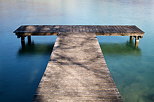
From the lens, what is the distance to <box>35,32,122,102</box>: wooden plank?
5.02m

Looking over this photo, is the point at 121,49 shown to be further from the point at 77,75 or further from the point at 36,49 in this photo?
the point at 77,75

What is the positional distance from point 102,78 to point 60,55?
9.03 feet

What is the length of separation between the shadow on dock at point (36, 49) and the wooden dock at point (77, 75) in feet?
6.41

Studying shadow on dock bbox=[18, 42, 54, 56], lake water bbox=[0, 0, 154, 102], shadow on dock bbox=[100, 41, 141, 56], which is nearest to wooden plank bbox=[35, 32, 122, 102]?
lake water bbox=[0, 0, 154, 102]

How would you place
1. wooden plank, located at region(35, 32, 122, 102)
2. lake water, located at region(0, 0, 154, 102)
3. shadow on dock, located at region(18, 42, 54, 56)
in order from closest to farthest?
wooden plank, located at region(35, 32, 122, 102)
lake water, located at region(0, 0, 154, 102)
shadow on dock, located at region(18, 42, 54, 56)

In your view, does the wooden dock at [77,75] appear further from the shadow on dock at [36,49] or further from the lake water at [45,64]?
the shadow on dock at [36,49]

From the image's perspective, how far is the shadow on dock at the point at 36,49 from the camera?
12046 millimetres

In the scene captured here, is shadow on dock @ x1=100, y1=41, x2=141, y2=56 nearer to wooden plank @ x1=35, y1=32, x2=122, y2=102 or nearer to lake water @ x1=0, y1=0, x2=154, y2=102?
lake water @ x1=0, y1=0, x2=154, y2=102

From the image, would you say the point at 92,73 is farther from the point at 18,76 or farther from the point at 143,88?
the point at 18,76

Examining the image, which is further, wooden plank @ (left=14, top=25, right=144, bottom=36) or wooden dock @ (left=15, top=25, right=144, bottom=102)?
wooden plank @ (left=14, top=25, right=144, bottom=36)

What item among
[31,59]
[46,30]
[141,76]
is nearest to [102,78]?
[141,76]

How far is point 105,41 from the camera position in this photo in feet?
46.6

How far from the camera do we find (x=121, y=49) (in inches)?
499

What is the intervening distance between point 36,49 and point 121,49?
6.23 m
